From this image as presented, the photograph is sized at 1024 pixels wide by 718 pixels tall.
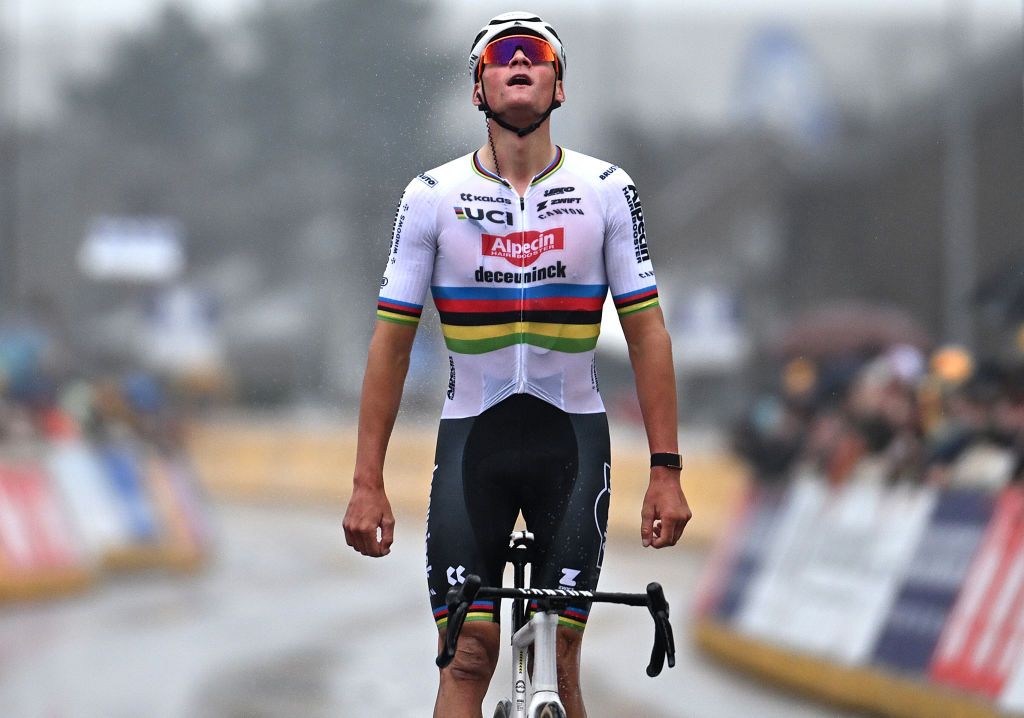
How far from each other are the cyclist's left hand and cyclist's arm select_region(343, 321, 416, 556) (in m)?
0.68

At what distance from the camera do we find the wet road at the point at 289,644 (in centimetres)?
990

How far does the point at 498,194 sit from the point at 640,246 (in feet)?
1.34

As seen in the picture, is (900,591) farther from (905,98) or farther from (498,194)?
(905,98)

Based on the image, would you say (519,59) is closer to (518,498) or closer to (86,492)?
(518,498)

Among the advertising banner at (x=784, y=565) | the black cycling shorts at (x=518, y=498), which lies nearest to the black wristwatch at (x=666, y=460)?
the black cycling shorts at (x=518, y=498)

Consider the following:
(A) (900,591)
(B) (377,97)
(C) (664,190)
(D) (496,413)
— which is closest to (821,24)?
(C) (664,190)

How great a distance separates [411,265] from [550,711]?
1255 millimetres

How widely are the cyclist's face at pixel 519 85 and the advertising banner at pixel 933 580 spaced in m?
4.36

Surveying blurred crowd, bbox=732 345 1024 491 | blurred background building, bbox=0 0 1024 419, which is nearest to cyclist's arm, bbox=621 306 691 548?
blurred crowd, bbox=732 345 1024 491

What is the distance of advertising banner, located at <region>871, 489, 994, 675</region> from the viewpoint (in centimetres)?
859

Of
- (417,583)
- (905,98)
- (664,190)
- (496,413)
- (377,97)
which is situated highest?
(905,98)

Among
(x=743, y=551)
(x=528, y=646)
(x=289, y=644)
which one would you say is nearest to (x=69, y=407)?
(x=289, y=644)

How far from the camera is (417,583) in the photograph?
52.0 feet

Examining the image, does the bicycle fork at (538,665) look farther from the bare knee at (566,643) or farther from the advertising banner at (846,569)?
the advertising banner at (846,569)
